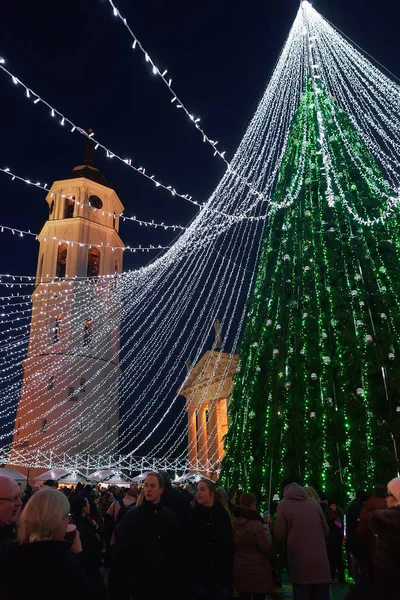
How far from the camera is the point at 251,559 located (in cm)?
456

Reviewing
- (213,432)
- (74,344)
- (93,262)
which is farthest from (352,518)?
(93,262)

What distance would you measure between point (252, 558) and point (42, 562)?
298cm

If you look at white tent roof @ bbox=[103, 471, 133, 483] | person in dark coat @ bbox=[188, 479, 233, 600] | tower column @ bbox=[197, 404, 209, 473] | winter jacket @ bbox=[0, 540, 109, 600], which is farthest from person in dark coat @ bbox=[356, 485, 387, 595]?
tower column @ bbox=[197, 404, 209, 473]

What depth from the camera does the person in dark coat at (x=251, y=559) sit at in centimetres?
451

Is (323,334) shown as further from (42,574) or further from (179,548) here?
(42,574)

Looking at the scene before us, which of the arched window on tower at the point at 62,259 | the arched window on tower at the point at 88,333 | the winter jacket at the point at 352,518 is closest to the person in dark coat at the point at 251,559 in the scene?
the winter jacket at the point at 352,518

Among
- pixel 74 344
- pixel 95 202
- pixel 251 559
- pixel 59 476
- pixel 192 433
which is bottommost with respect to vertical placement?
pixel 59 476

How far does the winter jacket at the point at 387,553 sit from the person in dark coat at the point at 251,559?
2.06m

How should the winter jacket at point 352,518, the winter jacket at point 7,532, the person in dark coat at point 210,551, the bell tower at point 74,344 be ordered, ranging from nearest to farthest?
Result: the winter jacket at point 7,532
the person in dark coat at point 210,551
the winter jacket at point 352,518
the bell tower at point 74,344

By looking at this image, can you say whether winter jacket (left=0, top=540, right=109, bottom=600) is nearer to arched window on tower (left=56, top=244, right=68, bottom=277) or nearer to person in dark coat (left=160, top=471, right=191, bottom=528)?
person in dark coat (left=160, top=471, right=191, bottom=528)

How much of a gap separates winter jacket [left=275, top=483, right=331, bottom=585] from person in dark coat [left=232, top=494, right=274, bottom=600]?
20 centimetres

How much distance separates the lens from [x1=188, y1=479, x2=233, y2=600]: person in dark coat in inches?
172

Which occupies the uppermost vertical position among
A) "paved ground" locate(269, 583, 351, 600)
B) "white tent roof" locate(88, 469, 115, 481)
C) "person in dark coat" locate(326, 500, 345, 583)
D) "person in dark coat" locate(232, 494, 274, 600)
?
"person in dark coat" locate(232, 494, 274, 600)

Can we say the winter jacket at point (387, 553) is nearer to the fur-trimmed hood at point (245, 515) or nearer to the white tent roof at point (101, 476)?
the fur-trimmed hood at point (245, 515)
